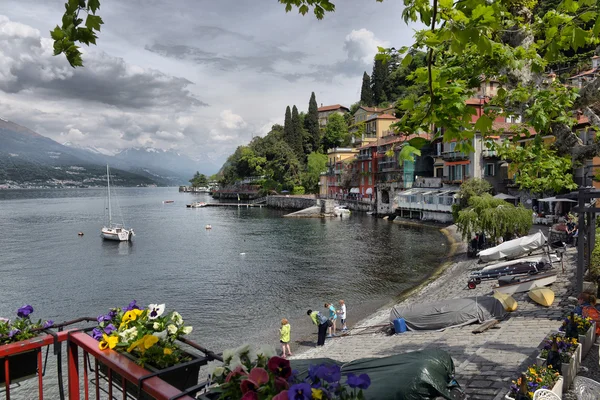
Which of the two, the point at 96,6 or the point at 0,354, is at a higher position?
the point at 96,6

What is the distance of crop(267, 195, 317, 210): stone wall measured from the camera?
3649 inches

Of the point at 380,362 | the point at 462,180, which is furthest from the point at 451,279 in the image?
the point at 462,180

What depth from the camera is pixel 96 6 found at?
2.80 m

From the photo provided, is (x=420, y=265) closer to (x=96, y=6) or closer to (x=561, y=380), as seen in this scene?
(x=561, y=380)

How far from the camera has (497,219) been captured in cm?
3128

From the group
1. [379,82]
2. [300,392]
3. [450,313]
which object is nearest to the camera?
[300,392]

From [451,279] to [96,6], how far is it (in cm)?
2732

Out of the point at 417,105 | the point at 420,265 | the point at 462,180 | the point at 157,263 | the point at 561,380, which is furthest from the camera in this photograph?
the point at 462,180

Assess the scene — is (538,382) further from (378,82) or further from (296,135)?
(378,82)

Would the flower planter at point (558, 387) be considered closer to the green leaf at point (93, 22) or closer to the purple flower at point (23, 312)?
the purple flower at point (23, 312)

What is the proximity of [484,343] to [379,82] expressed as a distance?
10876 centimetres

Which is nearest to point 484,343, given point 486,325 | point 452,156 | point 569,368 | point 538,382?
point 486,325

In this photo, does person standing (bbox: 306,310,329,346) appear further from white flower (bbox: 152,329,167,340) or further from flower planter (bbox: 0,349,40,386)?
white flower (bbox: 152,329,167,340)

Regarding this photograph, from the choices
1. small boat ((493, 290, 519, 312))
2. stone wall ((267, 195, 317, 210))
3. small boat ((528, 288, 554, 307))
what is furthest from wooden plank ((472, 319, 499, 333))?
stone wall ((267, 195, 317, 210))
